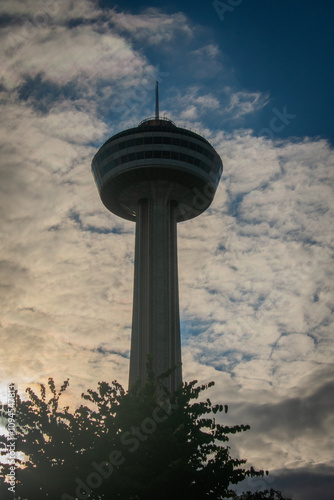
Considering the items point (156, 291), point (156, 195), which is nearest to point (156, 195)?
point (156, 195)

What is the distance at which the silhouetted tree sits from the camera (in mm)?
27891

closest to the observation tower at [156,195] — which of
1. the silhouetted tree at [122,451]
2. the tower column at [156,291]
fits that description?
the tower column at [156,291]

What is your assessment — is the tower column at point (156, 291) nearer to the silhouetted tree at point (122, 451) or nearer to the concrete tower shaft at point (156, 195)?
the concrete tower shaft at point (156, 195)

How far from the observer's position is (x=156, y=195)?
8844cm

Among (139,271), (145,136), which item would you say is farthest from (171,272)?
(145,136)

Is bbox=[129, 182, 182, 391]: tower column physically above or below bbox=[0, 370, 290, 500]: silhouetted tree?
above

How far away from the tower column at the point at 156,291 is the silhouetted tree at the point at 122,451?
44.3 metres

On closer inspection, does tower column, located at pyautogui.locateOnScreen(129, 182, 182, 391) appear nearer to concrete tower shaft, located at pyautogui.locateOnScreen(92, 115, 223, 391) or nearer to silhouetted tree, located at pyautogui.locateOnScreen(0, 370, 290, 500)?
concrete tower shaft, located at pyautogui.locateOnScreen(92, 115, 223, 391)

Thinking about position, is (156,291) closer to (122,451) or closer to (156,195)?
(156,195)

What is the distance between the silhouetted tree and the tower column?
4432cm

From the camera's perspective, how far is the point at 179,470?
27375 mm

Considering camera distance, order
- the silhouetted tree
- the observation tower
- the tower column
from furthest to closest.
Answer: the observation tower < the tower column < the silhouetted tree

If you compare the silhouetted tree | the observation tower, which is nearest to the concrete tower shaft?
the observation tower

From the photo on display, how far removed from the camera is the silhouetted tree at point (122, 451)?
1098 inches
